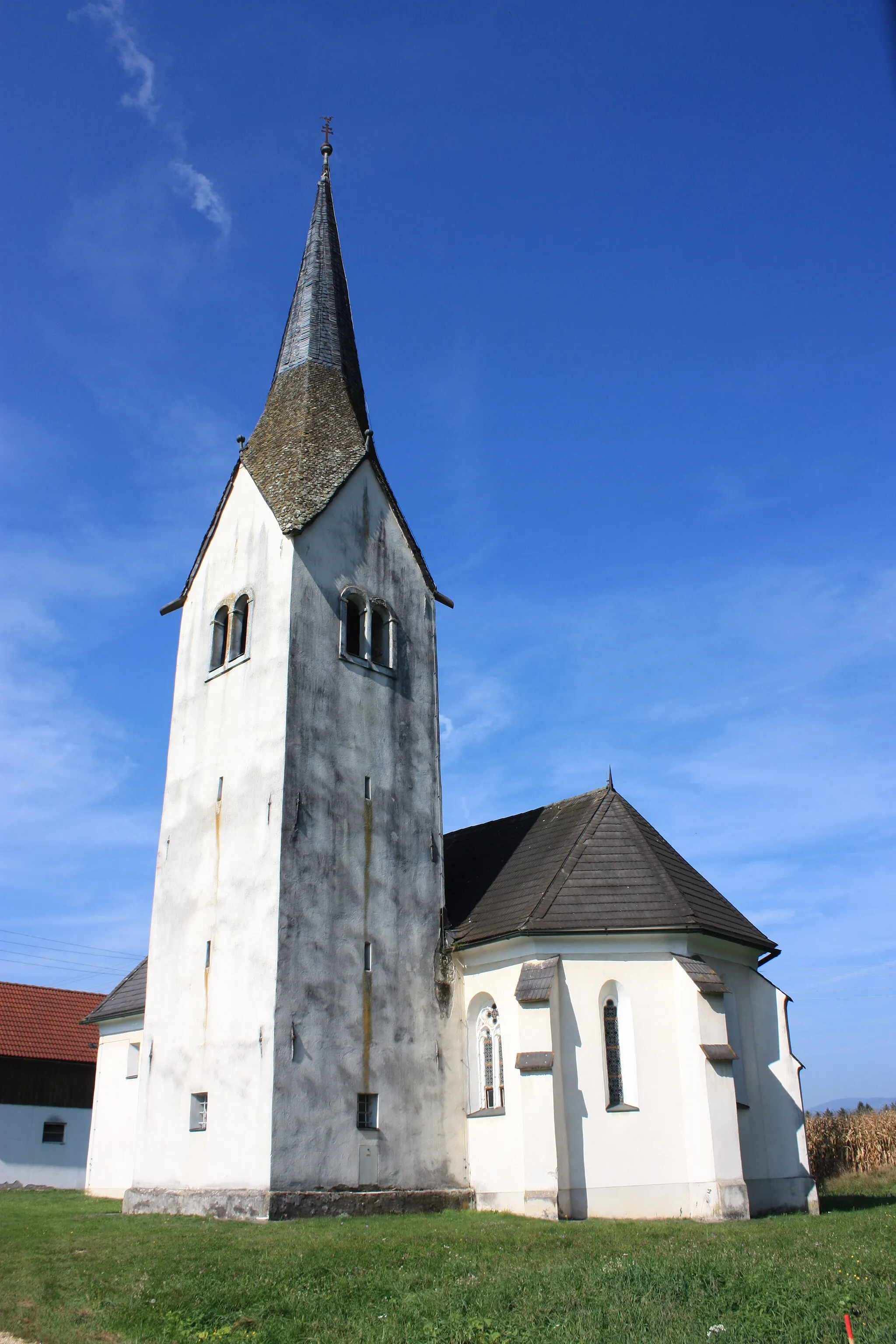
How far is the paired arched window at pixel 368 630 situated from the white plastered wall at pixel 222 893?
184cm

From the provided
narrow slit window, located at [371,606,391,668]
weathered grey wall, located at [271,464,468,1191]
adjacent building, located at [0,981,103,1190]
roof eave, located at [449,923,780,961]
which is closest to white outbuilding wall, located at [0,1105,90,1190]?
adjacent building, located at [0,981,103,1190]

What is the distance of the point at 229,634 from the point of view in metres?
23.7

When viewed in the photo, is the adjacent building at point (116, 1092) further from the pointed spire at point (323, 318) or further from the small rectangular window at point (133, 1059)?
the pointed spire at point (323, 318)

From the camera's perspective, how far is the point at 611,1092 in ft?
65.2

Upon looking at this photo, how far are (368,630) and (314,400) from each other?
6905 mm

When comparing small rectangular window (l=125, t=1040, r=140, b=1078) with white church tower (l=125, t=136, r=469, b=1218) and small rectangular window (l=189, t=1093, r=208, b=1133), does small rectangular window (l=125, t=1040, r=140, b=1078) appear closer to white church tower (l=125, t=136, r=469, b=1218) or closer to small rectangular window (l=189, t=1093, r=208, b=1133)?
white church tower (l=125, t=136, r=469, b=1218)

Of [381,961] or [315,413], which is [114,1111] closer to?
[381,961]

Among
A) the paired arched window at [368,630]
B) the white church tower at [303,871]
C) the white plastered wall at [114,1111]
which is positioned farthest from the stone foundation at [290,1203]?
the paired arched window at [368,630]

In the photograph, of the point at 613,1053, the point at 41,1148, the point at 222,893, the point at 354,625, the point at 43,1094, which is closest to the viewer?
the point at 613,1053

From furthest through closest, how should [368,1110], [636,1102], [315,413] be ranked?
1. [315,413]
2. [368,1110]
3. [636,1102]

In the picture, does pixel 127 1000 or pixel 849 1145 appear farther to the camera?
pixel 849 1145

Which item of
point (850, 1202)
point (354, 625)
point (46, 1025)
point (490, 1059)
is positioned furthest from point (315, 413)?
point (46, 1025)

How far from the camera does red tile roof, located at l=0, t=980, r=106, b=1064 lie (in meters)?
35.2

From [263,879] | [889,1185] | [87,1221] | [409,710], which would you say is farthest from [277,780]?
[889,1185]
